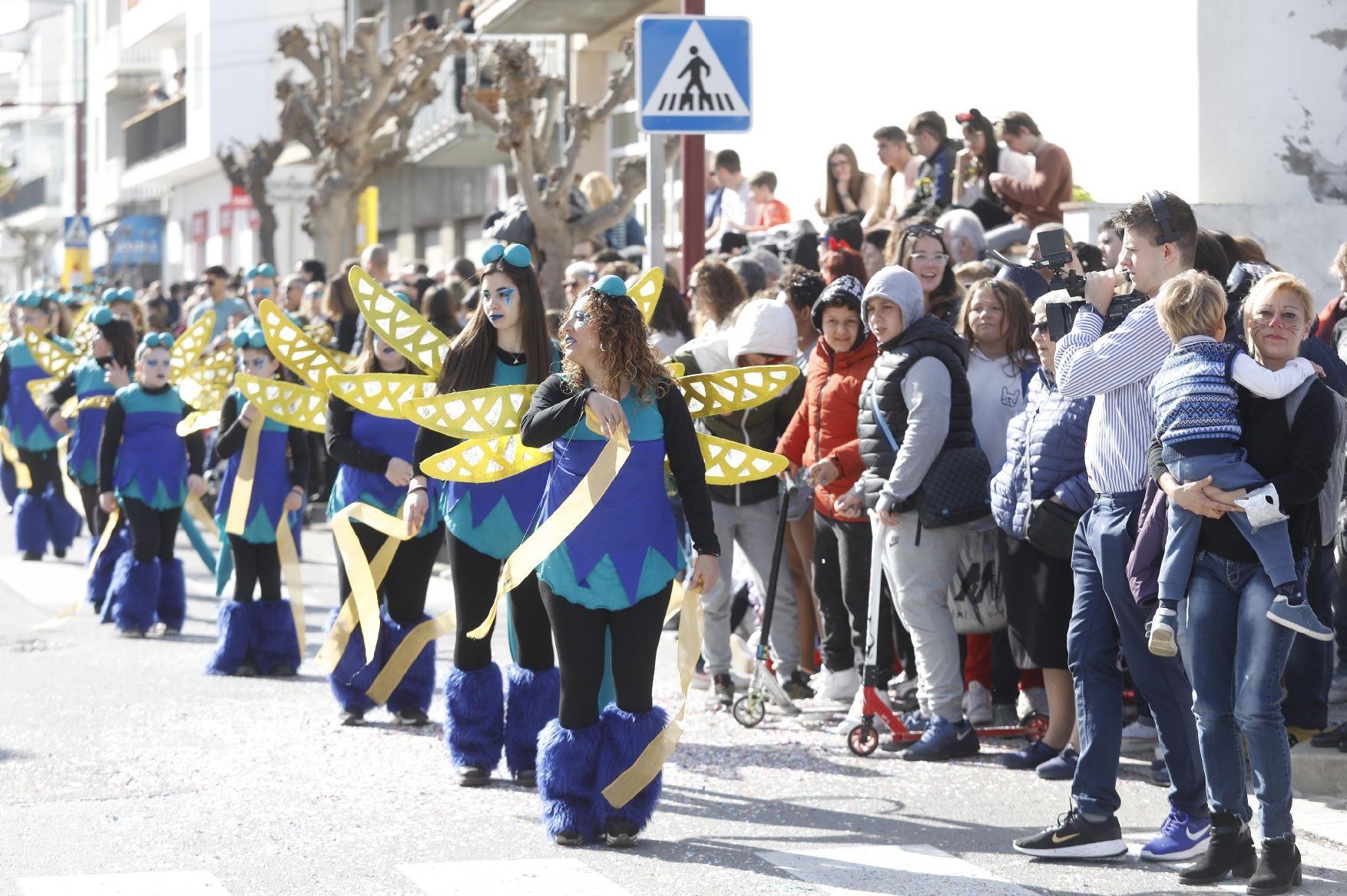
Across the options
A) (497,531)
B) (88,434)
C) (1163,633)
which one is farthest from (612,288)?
(88,434)

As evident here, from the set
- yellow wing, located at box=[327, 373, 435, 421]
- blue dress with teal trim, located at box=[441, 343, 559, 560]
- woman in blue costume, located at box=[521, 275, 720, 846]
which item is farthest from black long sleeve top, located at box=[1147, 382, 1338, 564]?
yellow wing, located at box=[327, 373, 435, 421]

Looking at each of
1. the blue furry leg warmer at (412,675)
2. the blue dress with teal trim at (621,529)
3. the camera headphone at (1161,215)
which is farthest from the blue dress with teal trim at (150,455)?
the camera headphone at (1161,215)

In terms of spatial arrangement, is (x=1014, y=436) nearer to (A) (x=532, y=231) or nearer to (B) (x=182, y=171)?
(A) (x=532, y=231)

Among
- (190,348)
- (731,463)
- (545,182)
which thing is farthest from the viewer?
(545,182)

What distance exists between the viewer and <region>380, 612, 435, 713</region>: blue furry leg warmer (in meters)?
8.48

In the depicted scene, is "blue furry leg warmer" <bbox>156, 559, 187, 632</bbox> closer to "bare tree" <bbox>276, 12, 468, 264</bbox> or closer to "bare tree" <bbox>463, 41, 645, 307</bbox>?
"bare tree" <bbox>463, 41, 645, 307</bbox>

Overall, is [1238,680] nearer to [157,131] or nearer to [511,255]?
[511,255]

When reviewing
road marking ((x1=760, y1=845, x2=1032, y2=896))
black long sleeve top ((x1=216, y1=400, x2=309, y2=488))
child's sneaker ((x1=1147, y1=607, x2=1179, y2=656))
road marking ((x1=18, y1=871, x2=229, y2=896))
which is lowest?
road marking ((x1=760, y1=845, x2=1032, y2=896))

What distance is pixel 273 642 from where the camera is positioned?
9.91 meters

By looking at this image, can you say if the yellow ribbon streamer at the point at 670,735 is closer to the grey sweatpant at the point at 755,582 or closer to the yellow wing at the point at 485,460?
the yellow wing at the point at 485,460

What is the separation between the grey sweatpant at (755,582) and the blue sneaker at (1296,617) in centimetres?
353

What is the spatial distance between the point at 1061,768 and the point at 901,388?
5.33ft

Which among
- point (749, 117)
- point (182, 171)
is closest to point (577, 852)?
point (749, 117)

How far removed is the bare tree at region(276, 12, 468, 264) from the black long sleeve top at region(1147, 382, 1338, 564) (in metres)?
20.4
